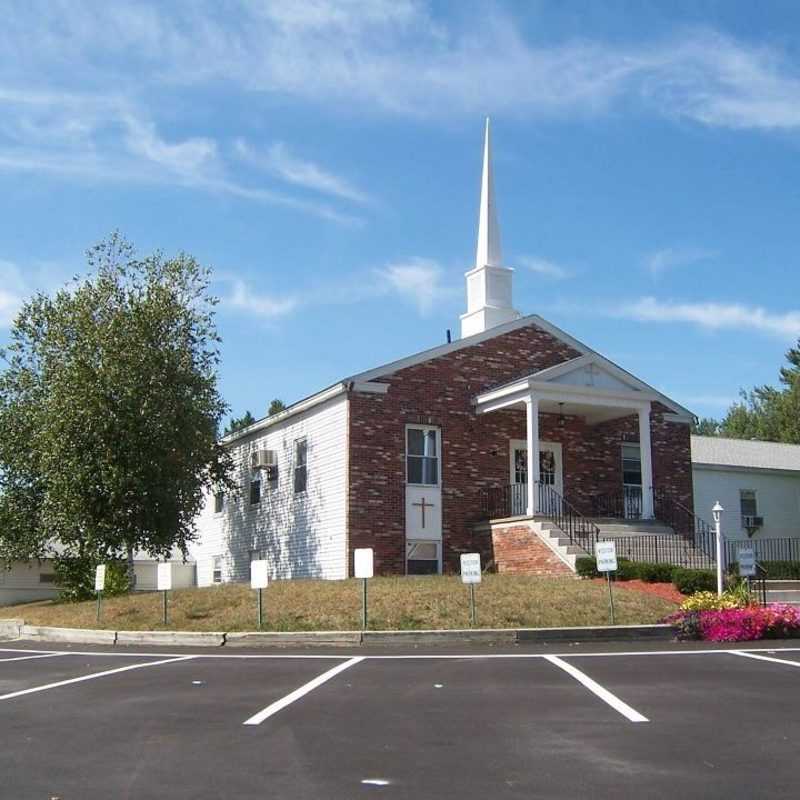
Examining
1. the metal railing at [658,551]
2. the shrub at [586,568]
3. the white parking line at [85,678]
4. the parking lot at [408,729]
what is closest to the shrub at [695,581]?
the shrub at [586,568]

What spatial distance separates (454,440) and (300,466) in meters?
4.42

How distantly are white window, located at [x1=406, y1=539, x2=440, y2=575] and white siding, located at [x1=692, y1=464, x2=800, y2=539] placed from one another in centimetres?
1185

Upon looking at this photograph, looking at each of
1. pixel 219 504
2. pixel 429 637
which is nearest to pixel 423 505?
pixel 429 637

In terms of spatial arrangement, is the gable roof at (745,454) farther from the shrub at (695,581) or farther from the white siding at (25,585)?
the white siding at (25,585)

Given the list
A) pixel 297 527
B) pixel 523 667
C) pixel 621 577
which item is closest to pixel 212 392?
pixel 297 527

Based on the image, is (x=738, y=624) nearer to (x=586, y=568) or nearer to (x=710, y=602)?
(x=710, y=602)

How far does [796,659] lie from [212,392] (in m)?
19.1

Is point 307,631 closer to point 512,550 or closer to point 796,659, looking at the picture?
point 796,659

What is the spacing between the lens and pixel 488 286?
29859 mm

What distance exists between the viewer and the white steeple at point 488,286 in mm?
29484

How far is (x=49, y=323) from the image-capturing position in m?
28.3

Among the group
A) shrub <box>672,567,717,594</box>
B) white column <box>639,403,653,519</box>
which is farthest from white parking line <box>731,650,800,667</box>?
Result: white column <box>639,403,653,519</box>

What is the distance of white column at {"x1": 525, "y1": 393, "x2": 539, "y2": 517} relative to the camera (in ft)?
81.5

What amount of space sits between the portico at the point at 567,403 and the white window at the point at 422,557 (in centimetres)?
246
